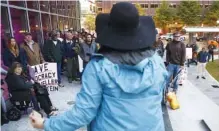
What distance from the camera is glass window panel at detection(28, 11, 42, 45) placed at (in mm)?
9443

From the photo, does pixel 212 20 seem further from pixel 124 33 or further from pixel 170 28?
pixel 124 33

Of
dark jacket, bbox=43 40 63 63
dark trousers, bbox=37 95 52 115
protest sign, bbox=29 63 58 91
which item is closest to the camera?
dark trousers, bbox=37 95 52 115

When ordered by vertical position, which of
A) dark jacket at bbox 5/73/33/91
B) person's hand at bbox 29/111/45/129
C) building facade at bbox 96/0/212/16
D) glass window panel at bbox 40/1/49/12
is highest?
building facade at bbox 96/0/212/16

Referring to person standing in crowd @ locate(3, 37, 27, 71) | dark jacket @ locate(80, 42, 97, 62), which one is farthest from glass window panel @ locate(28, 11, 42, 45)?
person standing in crowd @ locate(3, 37, 27, 71)

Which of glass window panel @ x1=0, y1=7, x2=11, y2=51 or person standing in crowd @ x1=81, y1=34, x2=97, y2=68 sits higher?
glass window panel @ x1=0, y1=7, x2=11, y2=51

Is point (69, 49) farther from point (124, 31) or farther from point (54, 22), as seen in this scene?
point (124, 31)

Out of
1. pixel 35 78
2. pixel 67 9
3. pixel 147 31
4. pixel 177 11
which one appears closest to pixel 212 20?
pixel 177 11

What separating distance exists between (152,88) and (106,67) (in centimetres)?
27

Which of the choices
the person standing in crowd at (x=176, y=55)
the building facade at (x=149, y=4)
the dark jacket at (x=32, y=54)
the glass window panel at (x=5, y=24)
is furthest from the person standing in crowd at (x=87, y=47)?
the building facade at (x=149, y=4)

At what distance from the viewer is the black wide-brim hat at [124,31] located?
120cm

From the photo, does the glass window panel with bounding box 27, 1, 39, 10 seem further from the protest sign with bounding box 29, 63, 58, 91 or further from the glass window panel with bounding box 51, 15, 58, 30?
the protest sign with bounding box 29, 63, 58, 91

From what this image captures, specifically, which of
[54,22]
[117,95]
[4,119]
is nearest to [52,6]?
[54,22]

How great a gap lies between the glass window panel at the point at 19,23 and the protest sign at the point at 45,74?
1848 millimetres

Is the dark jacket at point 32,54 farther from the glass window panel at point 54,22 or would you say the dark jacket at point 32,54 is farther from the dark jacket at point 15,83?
the glass window panel at point 54,22
